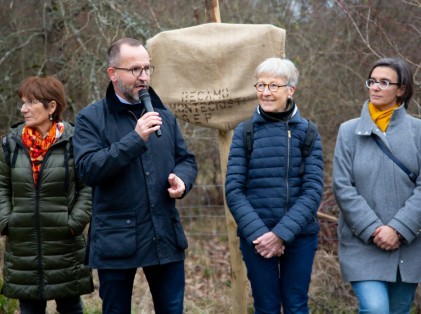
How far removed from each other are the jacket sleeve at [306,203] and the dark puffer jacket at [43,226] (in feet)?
4.28

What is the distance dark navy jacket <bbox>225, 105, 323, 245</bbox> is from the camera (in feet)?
13.1

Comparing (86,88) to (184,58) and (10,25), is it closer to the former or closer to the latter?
(10,25)

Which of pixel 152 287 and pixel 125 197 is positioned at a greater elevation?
pixel 125 197

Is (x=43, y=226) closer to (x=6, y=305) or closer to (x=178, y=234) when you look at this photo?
(x=178, y=234)

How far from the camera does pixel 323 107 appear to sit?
803 centimetres

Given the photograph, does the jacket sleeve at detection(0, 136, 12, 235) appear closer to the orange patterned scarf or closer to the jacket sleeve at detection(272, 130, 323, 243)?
the orange patterned scarf

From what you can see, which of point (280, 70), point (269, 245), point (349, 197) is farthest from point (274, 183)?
point (280, 70)

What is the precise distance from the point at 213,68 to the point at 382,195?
1428 mm

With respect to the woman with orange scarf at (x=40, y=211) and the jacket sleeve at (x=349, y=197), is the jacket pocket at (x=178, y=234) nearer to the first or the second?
the woman with orange scarf at (x=40, y=211)

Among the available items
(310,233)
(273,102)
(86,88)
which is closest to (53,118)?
(273,102)

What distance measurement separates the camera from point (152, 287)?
404cm

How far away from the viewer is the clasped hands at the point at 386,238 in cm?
400

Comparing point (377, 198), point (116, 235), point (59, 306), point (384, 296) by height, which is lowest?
point (59, 306)

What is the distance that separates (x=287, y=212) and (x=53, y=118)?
1.67 metres
